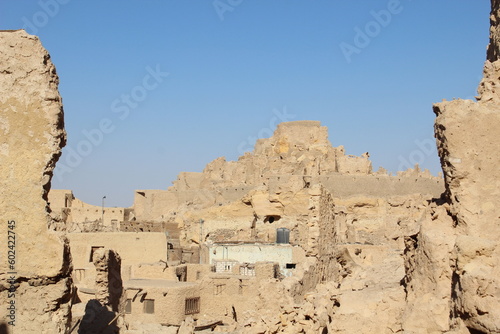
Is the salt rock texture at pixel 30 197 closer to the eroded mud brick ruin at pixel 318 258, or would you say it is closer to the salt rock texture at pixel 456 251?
the eroded mud brick ruin at pixel 318 258

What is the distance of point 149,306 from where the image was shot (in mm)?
22969

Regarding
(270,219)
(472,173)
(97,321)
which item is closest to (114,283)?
(97,321)

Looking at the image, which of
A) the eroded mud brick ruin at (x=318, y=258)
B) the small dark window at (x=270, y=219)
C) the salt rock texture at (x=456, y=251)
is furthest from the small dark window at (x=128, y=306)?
the small dark window at (x=270, y=219)

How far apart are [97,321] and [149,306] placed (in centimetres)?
1240

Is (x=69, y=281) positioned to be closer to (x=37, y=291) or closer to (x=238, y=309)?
(x=37, y=291)

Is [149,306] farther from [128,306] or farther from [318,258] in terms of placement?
[318,258]

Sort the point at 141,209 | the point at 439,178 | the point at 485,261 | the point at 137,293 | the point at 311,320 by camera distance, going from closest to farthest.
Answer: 1. the point at 485,261
2. the point at 311,320
3. the point at 137,293
4. the point at 439,178
5. the point at 141,209

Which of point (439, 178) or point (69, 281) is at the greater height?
point (439, 178)

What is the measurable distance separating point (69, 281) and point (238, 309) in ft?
62.5

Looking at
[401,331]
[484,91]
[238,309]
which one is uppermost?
[484,91]

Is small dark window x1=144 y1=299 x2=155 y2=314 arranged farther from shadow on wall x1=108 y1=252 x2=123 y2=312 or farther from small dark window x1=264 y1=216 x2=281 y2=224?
small dark window x1=264 y1=216 x2=281 y2=224

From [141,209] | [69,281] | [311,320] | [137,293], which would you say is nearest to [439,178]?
[141,209]

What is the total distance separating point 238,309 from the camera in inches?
950

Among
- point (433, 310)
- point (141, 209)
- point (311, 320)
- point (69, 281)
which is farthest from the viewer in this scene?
point (141, 209)
